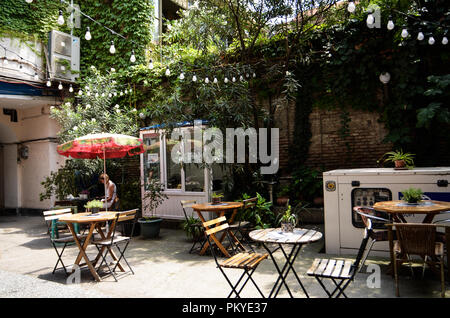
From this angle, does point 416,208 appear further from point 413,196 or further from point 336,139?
point 336,139

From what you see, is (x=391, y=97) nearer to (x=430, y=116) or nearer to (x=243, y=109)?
(x=430, y=116)

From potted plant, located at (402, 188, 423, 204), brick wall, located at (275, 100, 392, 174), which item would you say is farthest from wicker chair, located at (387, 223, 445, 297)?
brick wall, located at (275, 100, 392, 174)

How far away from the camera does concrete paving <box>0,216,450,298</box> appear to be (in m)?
4.05

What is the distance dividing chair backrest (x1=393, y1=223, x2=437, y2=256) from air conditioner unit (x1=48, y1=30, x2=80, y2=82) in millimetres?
11171

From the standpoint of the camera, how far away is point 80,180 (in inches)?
400

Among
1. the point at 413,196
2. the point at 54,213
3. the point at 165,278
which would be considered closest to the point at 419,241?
the point at 413,196

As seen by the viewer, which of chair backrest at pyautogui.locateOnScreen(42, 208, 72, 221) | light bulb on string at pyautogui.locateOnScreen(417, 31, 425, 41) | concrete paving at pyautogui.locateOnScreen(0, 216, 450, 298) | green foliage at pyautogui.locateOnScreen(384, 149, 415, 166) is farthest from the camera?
light bulb on string at pyautogui.locateOnScreen(417, 31, 425, 41)

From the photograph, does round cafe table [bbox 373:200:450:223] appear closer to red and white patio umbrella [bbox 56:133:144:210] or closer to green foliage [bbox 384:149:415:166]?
green foliage [bbox 384:149:415:166]

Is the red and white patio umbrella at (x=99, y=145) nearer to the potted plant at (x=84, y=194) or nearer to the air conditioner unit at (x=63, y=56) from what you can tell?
the potted plant at (x=84, y=194)

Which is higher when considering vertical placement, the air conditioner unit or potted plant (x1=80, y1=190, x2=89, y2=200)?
the air conditioner unit

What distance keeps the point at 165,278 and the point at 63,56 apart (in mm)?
9544

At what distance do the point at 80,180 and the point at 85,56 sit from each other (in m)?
4.93

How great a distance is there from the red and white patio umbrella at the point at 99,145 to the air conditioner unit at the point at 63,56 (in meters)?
5.34
